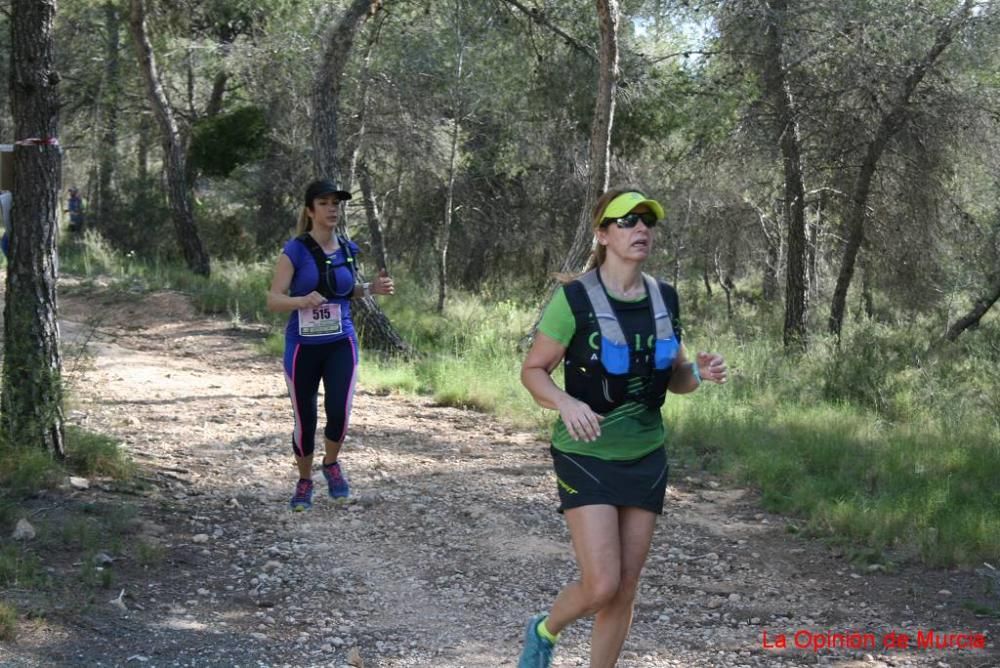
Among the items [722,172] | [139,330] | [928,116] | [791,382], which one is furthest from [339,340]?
[722,172]

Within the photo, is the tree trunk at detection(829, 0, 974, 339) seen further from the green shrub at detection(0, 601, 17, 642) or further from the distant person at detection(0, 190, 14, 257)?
the green shrub at detection(0, 601, 17, 642)

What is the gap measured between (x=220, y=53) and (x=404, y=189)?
14.7ft

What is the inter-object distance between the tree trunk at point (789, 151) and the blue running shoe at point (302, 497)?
9795mm

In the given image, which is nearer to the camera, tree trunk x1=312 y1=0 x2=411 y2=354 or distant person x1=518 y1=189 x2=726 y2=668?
distant person x1=518 y1=189 x2=726 y2=668

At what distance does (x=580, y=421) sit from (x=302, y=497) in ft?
11.3

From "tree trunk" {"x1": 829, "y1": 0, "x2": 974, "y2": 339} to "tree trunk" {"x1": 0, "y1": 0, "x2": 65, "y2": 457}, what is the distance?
1099cm

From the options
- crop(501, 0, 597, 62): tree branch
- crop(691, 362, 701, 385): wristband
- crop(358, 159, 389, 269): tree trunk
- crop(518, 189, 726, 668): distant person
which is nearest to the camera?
crop(518, 189, 726, 668): distant person

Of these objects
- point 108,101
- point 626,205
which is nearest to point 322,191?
point 626,205

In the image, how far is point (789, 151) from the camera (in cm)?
1538

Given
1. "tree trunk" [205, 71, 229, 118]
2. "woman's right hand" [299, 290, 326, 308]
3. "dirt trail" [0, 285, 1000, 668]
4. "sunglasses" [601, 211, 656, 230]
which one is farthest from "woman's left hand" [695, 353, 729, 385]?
"tree trunk" [205, 71, 229, 118]

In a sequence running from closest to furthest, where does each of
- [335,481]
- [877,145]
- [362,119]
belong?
[335,481] < [877,145] < [362,119]

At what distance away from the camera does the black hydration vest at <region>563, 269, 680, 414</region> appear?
3580 mm

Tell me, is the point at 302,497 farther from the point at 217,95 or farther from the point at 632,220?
the point at 217,95

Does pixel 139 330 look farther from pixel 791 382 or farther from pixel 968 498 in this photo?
pixel 968 498
